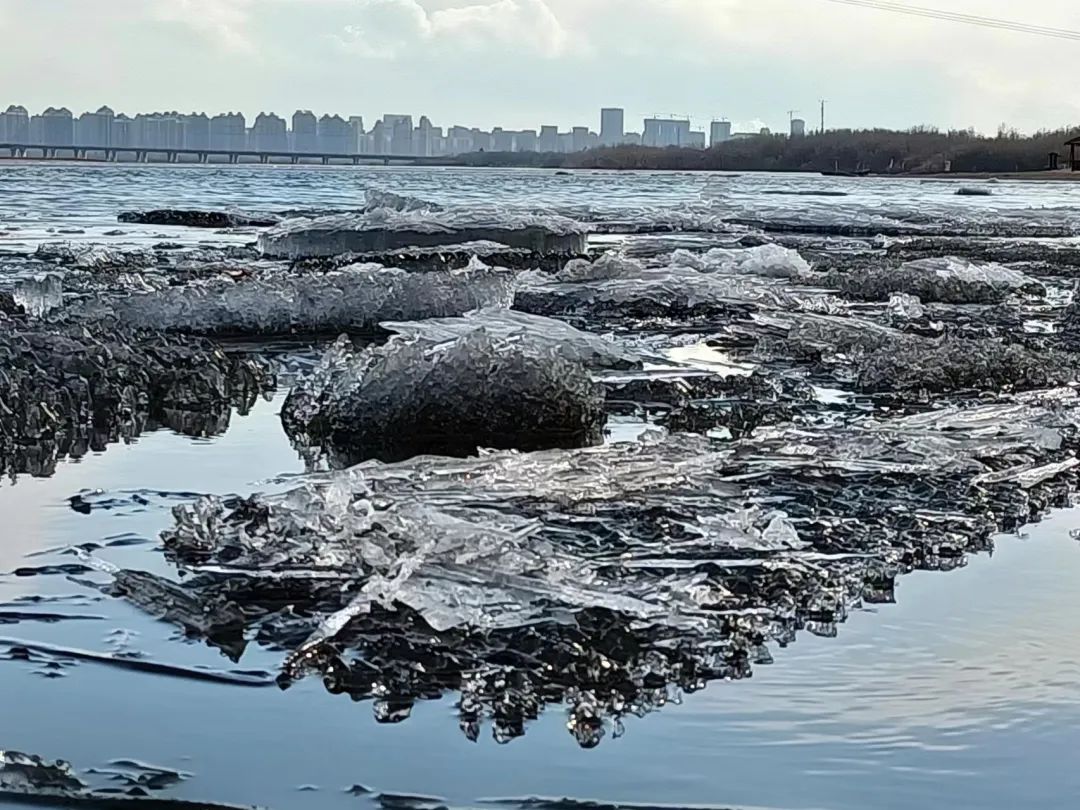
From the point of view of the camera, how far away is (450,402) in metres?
3.97

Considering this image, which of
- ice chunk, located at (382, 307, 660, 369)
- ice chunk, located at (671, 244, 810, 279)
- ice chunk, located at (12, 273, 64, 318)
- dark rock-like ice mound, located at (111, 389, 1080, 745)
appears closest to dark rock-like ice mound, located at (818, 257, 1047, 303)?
ice chunk, located at (671, 244, 810, 279)

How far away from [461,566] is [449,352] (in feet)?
5.44

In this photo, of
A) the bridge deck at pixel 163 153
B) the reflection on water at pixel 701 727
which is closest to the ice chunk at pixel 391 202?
the reflection on water at pixel 701 727

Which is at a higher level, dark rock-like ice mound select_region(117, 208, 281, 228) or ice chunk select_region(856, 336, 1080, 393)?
dark rock-like ice mound select_region(117, 208, 281, 228)

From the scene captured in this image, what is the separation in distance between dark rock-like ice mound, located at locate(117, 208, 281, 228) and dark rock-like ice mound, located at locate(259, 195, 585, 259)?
4.25 meters

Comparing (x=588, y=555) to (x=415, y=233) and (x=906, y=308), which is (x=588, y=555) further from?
(x=415, y=233)

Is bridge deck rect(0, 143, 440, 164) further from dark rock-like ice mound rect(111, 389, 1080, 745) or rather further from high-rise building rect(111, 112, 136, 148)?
Result: dark rock-like ice mound rect(111, 389, 1080, 745)

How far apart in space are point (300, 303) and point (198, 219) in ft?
37.5

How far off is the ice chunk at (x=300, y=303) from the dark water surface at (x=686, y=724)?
3.88 m

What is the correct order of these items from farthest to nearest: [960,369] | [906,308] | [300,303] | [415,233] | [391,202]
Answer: [391,202], [415,233], [906,308], [300,303], [960,369]

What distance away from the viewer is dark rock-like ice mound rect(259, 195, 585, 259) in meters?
12.0

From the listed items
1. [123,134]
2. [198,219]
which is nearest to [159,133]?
[123,134]

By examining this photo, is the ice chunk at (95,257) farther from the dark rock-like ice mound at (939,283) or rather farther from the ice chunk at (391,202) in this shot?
the dark rock-like ice mound at (939,283)

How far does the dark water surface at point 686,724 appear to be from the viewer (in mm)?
1785
